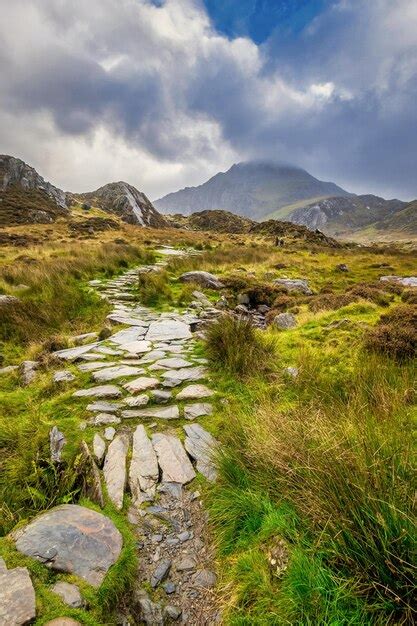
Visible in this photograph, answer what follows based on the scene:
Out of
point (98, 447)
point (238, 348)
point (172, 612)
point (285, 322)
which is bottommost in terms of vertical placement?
point (172, 612)

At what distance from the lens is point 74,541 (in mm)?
2326

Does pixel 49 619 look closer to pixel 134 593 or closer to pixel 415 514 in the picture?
pixel 134 593

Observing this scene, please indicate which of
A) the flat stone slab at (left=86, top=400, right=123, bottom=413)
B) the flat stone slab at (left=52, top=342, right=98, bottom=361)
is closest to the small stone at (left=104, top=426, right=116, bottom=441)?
the flat stone slab at (left=86, top=400, right=123, bottom=413)

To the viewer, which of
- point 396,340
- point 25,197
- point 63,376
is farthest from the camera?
point 25,197

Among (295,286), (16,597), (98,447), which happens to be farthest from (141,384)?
(295,286)

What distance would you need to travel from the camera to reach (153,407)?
4.27 meters

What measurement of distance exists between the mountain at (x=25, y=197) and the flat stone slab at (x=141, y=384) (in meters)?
39.5

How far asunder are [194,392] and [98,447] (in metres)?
1.49

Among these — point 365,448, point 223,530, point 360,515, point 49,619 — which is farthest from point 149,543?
point 365,448

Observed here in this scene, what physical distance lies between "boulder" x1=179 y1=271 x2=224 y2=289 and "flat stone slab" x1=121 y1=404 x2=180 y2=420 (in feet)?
26.7

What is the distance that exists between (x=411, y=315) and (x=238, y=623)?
→ 236 inches

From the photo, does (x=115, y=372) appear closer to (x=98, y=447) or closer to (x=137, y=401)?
(x=137, y=401)

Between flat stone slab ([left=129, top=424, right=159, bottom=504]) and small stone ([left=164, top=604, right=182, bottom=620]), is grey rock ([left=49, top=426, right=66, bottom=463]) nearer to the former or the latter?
flat stone slab ([left=129, top=424, right=159, bottom=504])

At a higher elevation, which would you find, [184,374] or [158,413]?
[184,374]
